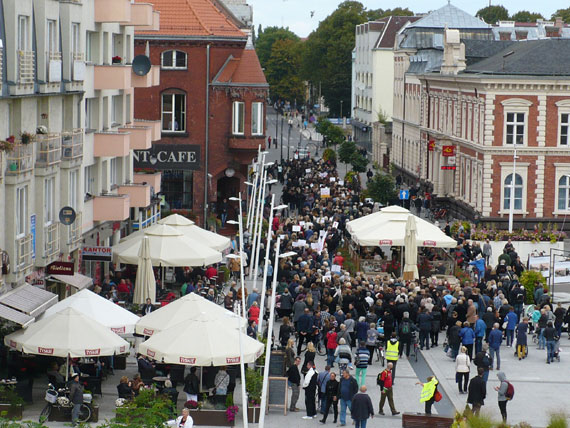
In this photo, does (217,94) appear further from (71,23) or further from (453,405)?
(453,405)

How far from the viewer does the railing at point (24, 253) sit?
3016 centimetres

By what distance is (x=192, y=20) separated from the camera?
63.0 meters

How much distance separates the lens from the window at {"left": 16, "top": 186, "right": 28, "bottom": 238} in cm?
3069

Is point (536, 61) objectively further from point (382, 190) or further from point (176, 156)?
point (176, 156)

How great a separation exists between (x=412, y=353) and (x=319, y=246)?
12927mm

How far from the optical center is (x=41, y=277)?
3275 cm

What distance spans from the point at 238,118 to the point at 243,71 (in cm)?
225

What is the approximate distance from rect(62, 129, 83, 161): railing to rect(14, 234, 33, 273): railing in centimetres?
482

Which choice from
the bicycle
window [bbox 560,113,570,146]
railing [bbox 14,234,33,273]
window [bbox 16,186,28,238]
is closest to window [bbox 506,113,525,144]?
window [bbox 560,113,570,146]

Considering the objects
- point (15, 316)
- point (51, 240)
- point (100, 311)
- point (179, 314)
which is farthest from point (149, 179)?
point (15, 316)

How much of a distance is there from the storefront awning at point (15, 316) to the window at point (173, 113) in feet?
117

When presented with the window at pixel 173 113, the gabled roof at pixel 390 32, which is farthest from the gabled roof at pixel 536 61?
the gabled roof at pixel 390 32

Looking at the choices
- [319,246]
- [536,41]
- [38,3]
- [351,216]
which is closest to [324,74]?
[536,41]

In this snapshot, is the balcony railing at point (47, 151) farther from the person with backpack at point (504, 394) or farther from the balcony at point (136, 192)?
the person with backpack at point (504, 394)
